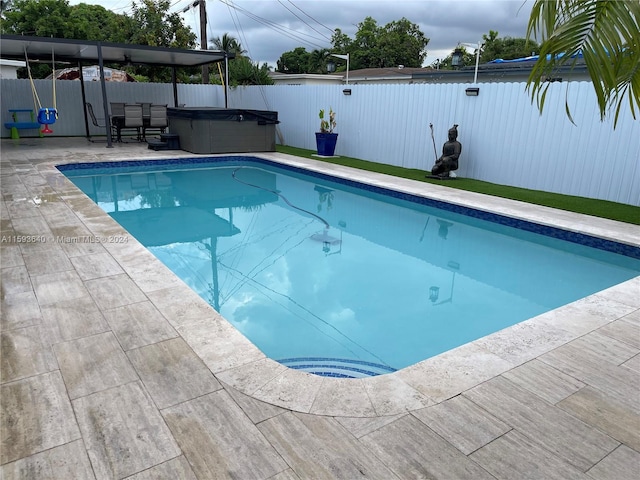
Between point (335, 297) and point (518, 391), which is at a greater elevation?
point (518, 391)

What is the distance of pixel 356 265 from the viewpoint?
500cm

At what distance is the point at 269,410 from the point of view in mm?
2041

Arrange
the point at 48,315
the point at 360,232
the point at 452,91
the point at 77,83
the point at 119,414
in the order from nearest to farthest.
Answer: the point at 119,414 → the point at 48,315 → the point at 360,232 → the point at 452,91 → the point at 77,83

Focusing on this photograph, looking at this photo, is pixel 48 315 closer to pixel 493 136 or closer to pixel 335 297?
pixel 335 297

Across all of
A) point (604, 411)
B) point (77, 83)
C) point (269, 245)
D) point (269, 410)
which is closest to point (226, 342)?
point (269, 410)

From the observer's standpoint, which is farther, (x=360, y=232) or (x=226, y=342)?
(x=360, y=232)

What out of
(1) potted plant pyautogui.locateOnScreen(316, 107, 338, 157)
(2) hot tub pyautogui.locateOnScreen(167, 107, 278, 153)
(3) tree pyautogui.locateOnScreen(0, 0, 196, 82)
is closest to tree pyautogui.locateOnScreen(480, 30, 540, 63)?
(3) tree pyautogui.locateOnScreen(0, 0, 196, 82)

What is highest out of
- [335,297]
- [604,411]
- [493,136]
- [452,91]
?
[452,91]

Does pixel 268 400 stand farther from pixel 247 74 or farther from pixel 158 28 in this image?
pixel 158 28

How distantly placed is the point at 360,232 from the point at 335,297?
216 centimetres

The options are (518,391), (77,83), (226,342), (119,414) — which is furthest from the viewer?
(77,83)

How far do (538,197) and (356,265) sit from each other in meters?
3.54

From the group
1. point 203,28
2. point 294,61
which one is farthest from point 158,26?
point 294,61

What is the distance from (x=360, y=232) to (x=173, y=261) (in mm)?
2511
